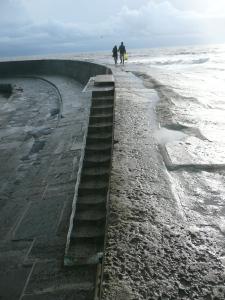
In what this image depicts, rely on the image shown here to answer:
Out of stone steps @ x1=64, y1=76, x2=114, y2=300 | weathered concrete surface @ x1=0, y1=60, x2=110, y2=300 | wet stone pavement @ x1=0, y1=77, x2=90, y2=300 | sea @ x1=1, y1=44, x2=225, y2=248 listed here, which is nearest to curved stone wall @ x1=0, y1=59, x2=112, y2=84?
weathered concrete surface @ x1=0, y1=60, x2=110, y2=300

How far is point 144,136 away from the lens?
4738 millimetres

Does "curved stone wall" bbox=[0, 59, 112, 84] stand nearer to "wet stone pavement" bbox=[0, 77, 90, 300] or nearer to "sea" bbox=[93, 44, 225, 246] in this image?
"wet stone pavement" bbox=[0, 77, 90, 300]

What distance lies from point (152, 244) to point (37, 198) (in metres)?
3.10

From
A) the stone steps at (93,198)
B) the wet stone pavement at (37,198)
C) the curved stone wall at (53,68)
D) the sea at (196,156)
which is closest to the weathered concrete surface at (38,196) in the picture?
the wet stone pavement at (37,198)

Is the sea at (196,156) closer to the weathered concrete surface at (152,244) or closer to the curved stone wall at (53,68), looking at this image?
the weathered concrete surface at (152,244)

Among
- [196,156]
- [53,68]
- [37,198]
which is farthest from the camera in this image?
[53,68]

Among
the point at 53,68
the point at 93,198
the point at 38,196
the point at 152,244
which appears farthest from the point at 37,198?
the point at 53,68

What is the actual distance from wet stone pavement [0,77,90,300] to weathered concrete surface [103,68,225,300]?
2.95ft

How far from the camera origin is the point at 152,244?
99.0 inches

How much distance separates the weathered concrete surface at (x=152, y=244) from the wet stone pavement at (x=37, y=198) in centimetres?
90

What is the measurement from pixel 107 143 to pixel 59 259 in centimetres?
173

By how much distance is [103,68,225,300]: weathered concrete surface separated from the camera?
2100 mm

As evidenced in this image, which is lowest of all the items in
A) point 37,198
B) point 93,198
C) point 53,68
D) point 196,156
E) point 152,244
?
point 37,198

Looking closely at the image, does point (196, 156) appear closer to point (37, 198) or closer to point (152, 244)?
point (152, 244)
